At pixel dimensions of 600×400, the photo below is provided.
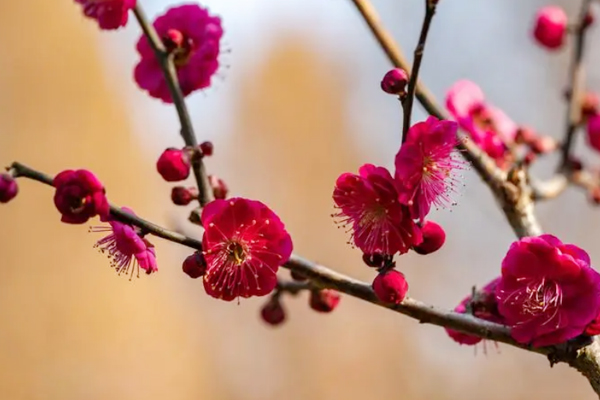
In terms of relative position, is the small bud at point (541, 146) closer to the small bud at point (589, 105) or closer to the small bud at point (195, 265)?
the small bud at point (589, 105)

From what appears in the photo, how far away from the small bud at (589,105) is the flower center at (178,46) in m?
0.66

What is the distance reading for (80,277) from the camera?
2922 mm

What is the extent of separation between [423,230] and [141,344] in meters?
2.57

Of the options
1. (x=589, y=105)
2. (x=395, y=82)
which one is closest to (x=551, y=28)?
(x=589, y=105)

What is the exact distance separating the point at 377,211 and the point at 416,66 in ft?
0.34

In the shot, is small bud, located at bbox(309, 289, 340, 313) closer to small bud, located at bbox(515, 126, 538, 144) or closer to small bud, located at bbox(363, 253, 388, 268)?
small bud, located at bbox(363, 253, 388, 268)

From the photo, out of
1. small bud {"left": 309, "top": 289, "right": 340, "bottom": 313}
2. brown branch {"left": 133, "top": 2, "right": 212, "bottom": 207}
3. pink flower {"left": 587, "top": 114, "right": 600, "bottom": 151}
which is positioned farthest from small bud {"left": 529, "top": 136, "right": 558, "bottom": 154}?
brown branch {"left": 133, "top": 2, "right": 212, "bottom": 207}

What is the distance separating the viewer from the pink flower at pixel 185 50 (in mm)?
775

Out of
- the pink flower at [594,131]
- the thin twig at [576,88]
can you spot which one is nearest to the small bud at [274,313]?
the thin twig at [576,88]

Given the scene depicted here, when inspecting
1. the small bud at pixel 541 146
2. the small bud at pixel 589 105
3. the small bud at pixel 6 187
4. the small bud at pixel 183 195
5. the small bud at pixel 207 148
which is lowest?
the small bud at pixel 6 187

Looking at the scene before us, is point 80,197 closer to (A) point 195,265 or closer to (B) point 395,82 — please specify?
(A) point 195,265

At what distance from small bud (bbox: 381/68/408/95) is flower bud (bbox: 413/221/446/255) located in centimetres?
10

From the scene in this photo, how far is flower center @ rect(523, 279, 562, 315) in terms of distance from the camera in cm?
57

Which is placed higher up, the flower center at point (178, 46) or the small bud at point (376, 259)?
the flower center at point (178, 46)
